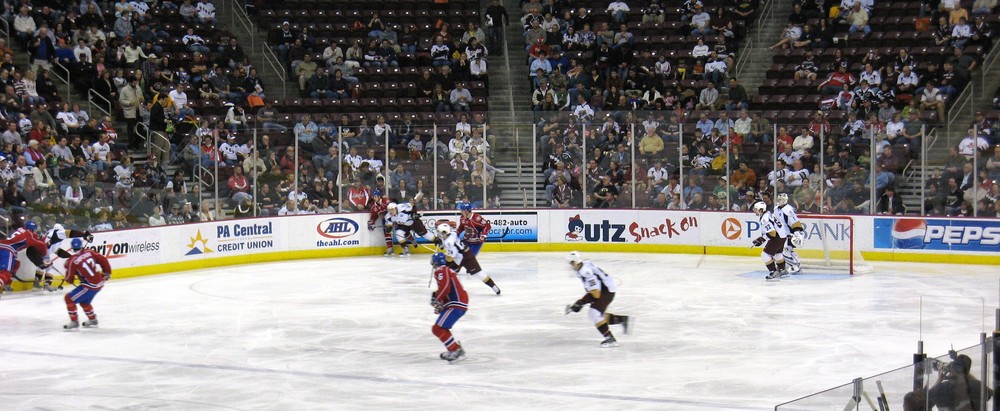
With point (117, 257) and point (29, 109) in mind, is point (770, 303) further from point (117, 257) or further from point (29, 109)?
point (29, 109)

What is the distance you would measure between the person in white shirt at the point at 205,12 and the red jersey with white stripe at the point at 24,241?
10.3 meters

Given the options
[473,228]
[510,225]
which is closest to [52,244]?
[473,228]

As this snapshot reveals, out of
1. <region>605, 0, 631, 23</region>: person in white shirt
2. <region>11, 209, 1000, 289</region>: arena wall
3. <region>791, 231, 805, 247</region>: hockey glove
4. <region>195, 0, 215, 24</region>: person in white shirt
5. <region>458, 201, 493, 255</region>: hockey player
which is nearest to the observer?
<region>791, 231, 805, 247</region>: hockey glove

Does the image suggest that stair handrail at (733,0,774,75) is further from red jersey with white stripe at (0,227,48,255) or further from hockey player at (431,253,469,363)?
hockey player at (431,253,469,363)

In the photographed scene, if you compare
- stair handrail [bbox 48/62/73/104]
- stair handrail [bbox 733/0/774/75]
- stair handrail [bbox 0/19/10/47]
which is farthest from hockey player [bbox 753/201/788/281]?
stair handrail [bbox 0/19/10/47]

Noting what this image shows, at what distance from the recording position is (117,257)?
63.6 feet

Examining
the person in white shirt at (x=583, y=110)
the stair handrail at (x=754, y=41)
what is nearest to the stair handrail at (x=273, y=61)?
the person in white shirt at (x=583, y=110)

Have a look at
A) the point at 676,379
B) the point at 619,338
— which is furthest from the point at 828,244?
the point at 676,379

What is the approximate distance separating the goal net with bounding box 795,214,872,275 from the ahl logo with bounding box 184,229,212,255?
982 cm

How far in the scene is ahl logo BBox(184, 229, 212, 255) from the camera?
68.2 feet

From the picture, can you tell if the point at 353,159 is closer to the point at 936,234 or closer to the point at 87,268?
the point at 87,268

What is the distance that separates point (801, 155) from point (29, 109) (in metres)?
13.4

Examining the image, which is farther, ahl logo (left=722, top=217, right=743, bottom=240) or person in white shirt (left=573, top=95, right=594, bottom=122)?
person in white shirt (left=573, top=95, right=594, bottom=122)

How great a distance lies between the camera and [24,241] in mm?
17812
